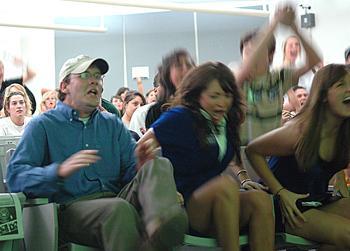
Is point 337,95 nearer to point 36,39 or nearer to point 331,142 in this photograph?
point 331,142

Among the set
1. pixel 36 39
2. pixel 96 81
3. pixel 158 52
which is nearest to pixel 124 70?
pixel 158 52

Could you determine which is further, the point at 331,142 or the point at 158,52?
the point at 158,52

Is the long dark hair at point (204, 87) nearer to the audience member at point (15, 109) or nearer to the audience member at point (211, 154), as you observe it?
the audience member at point (211, 154)

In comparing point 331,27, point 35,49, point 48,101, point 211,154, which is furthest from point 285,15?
point 35,49

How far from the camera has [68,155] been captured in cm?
209

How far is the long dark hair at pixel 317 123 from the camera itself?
2.20m

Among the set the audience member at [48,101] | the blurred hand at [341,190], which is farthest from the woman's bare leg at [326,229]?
the audience member at [48,101]

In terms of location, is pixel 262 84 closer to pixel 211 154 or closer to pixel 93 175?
pixel 211 154

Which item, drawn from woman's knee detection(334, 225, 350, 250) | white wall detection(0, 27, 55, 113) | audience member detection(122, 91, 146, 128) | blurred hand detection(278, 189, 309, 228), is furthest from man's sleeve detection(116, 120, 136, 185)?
white wall detection(0, 27, 55, 113)

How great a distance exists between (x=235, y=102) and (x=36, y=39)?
210 inches

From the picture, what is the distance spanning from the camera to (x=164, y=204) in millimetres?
1724

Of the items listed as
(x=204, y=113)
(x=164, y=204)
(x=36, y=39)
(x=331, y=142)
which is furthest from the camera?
(x=36, y=39)

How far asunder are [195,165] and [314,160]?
457mm

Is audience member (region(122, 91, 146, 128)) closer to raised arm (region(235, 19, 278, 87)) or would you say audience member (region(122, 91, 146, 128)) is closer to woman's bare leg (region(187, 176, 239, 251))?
raised arm (region(235, 19, 278, 87))
